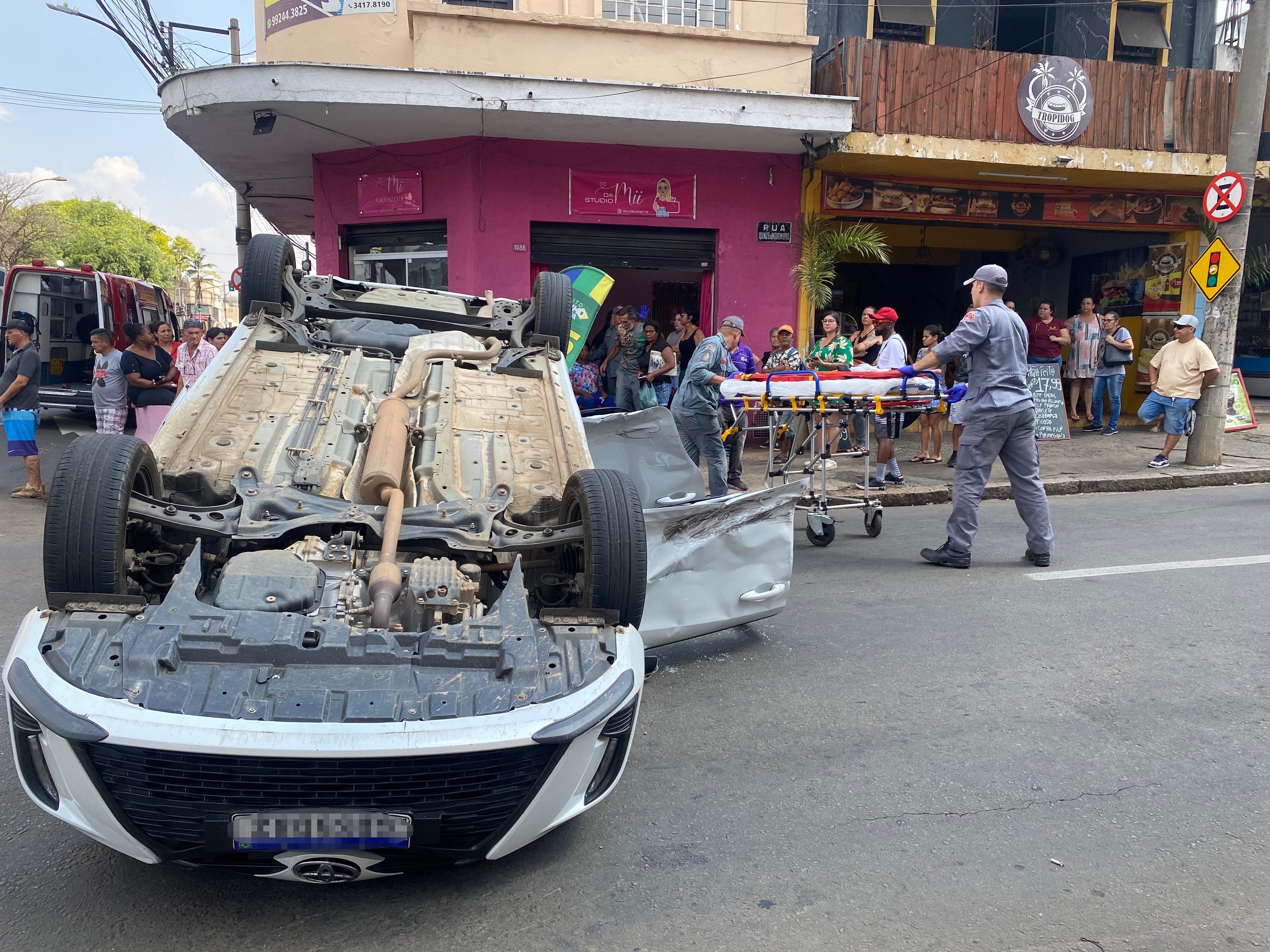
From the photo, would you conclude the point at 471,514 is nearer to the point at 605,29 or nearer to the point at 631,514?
the point at 631,514

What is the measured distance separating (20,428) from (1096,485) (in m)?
10.9

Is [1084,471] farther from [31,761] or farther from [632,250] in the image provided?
[31,761]

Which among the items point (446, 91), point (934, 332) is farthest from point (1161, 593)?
point (446, 91)

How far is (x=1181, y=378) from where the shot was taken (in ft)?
35.6

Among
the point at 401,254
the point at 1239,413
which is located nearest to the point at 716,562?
the point at 401,254

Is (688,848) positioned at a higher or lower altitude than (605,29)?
lower

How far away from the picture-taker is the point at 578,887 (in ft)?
9.26

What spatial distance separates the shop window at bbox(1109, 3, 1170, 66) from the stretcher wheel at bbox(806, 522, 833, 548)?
36.5 ft

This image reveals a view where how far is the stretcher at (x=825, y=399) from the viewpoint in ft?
21.8

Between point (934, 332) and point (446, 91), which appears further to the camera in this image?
point (934, 332)

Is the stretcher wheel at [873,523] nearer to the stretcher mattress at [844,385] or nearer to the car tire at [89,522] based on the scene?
the stretcher mattress at [844,385]

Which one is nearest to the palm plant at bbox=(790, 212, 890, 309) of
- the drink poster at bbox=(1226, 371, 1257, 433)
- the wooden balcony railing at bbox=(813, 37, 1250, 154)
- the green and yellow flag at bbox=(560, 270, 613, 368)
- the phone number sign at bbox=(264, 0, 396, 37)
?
the wooden balcony railing at bbox=(813, 37, 1250, 154)

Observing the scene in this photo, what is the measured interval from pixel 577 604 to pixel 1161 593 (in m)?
4.03

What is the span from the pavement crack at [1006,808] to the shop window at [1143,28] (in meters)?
14.2
